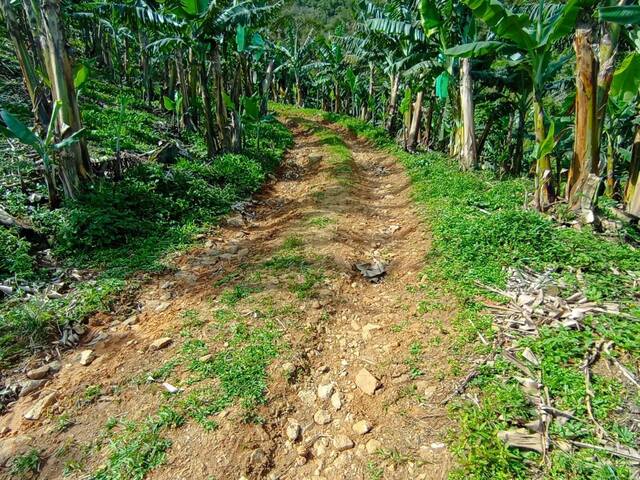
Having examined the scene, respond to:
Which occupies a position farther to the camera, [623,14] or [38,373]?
[623,14]

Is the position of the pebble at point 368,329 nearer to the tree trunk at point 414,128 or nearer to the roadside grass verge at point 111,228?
the roadside grass verge at point 111,228

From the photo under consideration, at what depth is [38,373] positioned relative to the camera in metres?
3.04

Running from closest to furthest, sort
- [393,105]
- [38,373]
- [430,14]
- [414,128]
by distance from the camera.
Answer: [38,373], [430,14], [414,128], [393,105]

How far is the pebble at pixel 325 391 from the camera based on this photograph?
9.75 ft

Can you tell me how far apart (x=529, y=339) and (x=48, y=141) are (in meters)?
5.96

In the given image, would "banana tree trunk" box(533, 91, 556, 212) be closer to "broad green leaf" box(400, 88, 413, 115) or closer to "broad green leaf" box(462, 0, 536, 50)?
"broad green leaf" box(462, 0, 536, 50)

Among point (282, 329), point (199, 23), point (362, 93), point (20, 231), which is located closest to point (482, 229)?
point (282, 329)

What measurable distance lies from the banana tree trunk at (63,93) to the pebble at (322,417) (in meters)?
4.61

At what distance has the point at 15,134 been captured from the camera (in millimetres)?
4562

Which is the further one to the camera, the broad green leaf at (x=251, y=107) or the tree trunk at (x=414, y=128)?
the tree trunk at (x=414, y=128)

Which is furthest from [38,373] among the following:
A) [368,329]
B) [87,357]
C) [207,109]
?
[207,109]

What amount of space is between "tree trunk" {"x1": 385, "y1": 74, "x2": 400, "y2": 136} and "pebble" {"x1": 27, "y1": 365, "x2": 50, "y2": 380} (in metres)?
13.0

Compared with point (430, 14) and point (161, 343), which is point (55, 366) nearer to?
→ point (161, 343)

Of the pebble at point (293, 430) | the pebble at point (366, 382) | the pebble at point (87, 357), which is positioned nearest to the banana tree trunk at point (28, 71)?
the pebble at point (87, 357)
